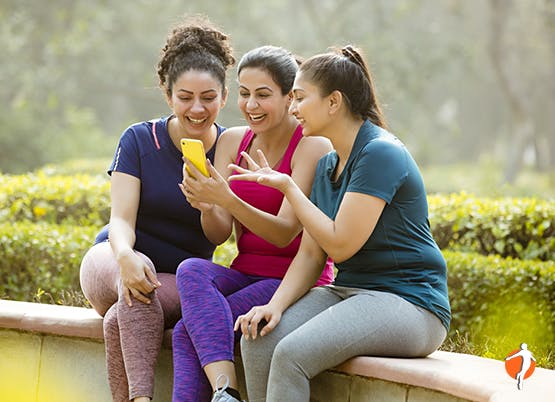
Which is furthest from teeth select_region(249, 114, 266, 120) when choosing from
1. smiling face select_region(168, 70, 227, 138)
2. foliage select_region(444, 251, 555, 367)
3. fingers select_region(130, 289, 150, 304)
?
foliage select_region(444, 251, 555, 367)

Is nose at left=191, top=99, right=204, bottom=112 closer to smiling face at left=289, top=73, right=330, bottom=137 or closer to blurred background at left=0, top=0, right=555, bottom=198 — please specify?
smiling face at left=289, top=73, right=330, bottom=137

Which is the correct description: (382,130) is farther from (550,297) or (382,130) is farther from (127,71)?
(127,71)

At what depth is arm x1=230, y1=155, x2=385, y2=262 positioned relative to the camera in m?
3.22

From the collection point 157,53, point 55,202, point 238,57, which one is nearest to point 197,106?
point 55,202

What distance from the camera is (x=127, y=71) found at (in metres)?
26.4

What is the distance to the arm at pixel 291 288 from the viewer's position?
3234mm

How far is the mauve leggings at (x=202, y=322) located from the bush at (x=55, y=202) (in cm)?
349

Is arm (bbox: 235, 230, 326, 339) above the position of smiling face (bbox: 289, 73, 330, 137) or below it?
below

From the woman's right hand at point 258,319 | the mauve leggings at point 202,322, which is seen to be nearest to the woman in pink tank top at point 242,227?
the mauve leggings at point 202,322

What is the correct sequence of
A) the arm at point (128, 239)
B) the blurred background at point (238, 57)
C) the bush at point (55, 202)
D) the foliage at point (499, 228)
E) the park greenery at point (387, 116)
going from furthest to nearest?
the blurred background at point (238, 57) < the bush at point (55, 202) < the foliage at point (499, 228) < the park greenery at point (387, 116) < the arm at point (128, 239)

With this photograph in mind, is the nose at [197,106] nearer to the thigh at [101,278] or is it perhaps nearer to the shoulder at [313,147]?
the shoulder at [313,147]

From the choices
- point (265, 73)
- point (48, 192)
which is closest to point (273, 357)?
point (265, 73)

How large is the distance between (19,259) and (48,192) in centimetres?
155

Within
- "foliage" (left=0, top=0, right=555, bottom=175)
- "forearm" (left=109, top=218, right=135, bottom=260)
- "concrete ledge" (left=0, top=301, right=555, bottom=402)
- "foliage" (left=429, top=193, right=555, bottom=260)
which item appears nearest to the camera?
"concrete ledge" (left=0, top=301, right=555, bottom=402)
